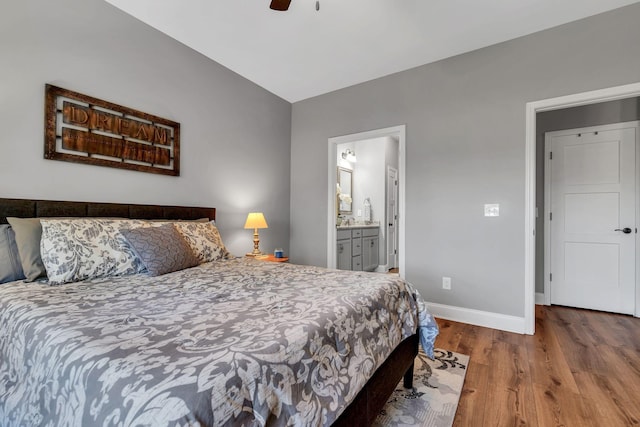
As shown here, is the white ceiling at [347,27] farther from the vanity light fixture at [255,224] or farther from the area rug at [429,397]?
the area rug at [429,397]

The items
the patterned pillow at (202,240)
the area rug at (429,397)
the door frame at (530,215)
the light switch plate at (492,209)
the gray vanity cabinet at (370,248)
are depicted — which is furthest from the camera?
the gray vanity cabinet at (370,248)

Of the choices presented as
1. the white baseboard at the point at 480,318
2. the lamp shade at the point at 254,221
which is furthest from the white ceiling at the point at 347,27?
the white baseboard at the point at 480,318

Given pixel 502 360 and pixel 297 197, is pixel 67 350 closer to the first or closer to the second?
pixel 502 360

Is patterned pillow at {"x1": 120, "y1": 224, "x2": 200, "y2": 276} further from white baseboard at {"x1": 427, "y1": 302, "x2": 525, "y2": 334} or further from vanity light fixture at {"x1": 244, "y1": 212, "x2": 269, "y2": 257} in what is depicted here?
white baseboard at {"x1": 427, "y1": 302, "x2": 525, "y2": 334}

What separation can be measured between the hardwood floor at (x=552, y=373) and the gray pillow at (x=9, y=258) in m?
2.49

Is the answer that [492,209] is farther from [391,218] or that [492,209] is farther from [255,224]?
[391,218]

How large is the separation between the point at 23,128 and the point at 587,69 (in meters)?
4.19

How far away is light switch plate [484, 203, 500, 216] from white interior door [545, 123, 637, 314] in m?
1.31

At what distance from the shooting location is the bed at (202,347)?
0.65 m

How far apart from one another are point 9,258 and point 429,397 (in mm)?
2486

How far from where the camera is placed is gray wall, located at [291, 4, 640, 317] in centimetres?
240

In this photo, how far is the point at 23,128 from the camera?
73.5 inches

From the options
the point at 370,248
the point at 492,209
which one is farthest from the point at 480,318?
the point at 370,248

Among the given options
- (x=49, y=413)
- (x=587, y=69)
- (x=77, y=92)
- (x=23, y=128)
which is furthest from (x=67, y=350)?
(x=587, y=69)
